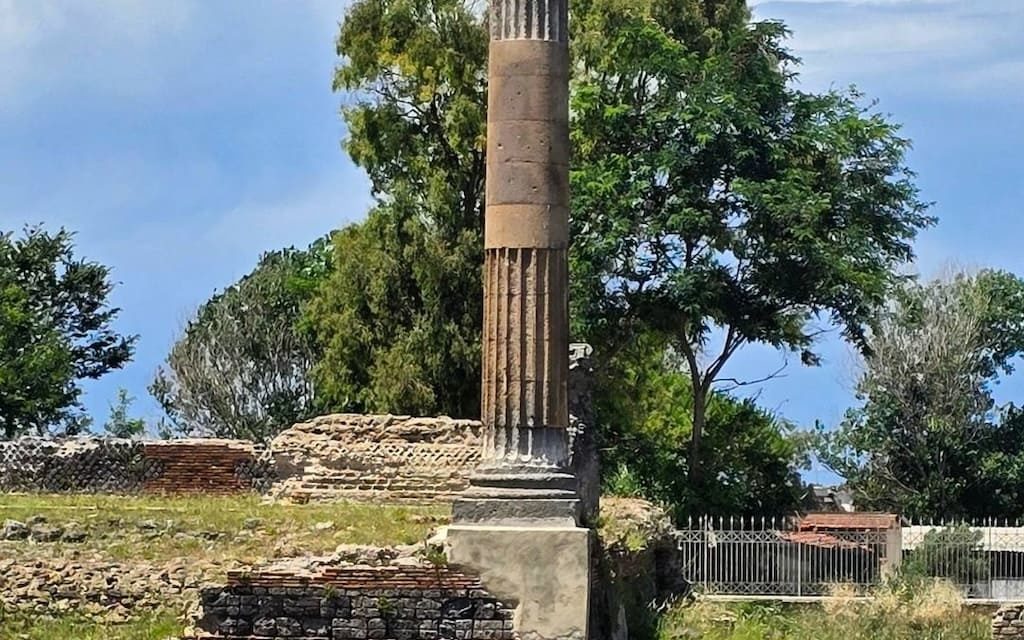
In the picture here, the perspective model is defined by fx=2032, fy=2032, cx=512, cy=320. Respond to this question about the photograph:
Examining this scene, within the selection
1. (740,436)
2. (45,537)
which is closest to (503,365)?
(45,537)

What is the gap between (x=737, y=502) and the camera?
1351 inches

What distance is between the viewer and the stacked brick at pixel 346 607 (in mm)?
13617

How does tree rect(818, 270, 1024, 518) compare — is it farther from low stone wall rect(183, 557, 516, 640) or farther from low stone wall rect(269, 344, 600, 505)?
low stone wall rect(183, 557, 516, 640)

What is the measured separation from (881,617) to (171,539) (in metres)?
11.7

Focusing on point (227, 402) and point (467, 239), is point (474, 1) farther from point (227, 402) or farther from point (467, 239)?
point (227, 402)

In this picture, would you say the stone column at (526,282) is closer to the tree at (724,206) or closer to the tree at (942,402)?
the tree at (724,206)

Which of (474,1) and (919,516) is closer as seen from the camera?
(474,1)

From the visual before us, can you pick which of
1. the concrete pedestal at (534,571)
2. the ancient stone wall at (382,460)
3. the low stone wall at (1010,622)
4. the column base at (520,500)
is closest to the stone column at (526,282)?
the column base at (520,500)

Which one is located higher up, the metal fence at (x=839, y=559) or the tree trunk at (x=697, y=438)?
the tree trunk at (x=697, y=438)

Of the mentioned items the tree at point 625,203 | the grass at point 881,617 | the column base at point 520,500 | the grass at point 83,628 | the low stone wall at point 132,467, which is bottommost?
the grass at point 881,617

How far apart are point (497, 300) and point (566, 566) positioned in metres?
1.92

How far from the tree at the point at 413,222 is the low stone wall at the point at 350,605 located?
64.4 ft

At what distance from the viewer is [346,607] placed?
13.7m

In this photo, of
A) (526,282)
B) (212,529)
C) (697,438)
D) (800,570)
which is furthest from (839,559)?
(526,282)
